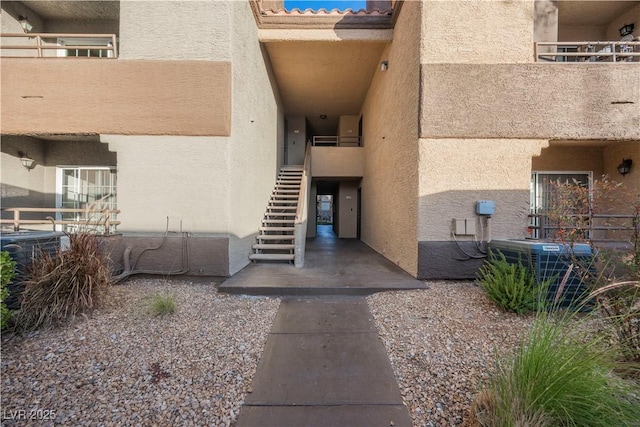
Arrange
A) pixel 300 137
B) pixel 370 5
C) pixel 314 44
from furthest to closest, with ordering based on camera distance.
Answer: pixel 300 137
pixel 370 5
pixel 314 44

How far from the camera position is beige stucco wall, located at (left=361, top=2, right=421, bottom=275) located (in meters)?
5.12

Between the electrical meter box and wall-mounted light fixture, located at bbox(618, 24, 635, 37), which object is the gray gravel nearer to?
the electrical meter box

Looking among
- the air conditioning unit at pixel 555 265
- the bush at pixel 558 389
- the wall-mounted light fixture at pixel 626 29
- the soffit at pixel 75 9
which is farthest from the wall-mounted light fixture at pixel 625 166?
the soffit at pixel 75 9

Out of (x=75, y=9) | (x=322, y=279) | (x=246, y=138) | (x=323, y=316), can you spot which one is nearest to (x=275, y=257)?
(x=322, y=279)

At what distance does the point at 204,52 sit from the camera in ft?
16.2

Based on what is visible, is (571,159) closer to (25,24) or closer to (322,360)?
(322,360)

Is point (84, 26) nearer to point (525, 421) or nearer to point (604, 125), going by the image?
point (525, 421)

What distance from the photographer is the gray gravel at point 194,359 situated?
6.27ft

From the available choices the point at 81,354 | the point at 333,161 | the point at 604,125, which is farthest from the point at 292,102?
the point at 81,354

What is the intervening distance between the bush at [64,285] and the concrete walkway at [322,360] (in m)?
1.69

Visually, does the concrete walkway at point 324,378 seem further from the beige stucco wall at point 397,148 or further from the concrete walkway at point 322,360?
the beige stucco wall at point 397,148

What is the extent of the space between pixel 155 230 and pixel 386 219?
18.2 ft

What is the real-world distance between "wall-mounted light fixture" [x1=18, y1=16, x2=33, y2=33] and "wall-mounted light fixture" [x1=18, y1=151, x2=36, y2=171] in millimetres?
3058

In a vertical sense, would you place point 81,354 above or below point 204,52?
below
